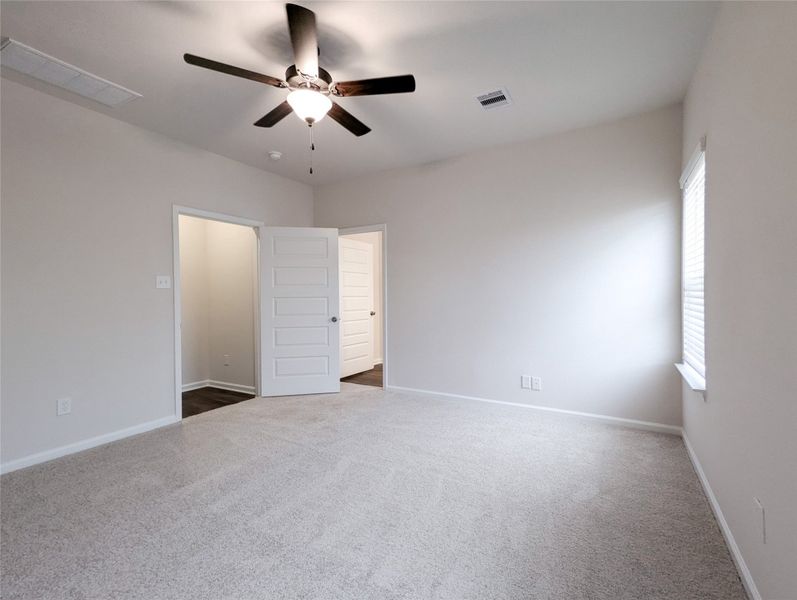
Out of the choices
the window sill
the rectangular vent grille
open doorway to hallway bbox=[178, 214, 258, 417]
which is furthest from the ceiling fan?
open doorway to hallway bbox=[178, 214, 258, 417]

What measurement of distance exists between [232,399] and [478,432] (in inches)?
120

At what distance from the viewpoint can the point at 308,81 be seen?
7.09ft

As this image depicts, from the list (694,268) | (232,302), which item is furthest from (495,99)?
(232,302)

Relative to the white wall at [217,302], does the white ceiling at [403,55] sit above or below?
above

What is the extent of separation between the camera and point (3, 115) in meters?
2.62

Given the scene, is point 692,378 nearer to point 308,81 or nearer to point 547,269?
point 547,269

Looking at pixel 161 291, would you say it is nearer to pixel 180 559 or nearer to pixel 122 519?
pixel 122 519

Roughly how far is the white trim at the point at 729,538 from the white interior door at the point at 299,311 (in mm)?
3574

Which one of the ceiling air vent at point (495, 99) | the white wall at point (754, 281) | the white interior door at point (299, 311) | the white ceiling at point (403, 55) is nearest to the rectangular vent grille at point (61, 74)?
the white ceiling at point (403, 55)

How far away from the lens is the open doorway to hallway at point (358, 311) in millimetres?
5645

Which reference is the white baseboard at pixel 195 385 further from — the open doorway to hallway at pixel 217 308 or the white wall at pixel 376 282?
the white wall at pixel 376 282

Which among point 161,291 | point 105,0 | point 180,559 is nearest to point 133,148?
point 161,291

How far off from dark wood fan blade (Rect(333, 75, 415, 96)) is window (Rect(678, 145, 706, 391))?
6.17ft

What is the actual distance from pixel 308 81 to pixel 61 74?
1.82 m
